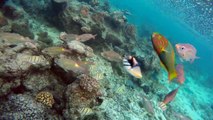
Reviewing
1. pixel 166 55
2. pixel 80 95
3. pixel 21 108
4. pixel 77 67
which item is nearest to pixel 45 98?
pixel 21 108

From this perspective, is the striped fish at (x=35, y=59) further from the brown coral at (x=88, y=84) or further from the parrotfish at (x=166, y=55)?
the parrotfish at (x=166, y=55)

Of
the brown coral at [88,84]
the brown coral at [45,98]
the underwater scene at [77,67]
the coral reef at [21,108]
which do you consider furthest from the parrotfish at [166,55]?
the brown coral at [45,98]

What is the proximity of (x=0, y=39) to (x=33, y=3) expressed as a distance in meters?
6.77

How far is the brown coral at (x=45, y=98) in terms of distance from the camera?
485cm

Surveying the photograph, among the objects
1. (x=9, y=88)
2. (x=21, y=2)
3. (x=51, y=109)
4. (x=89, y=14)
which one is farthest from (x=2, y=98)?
(x=21, y=2)

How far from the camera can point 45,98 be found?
16.0 ft

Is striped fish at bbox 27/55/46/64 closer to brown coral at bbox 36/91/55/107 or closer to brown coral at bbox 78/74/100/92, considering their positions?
brown coral at bbox 36/91/55/107

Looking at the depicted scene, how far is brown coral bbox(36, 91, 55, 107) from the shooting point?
15.9 ft

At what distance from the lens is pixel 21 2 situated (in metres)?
11.7

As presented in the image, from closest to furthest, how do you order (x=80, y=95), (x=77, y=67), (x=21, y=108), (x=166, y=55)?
1. (x=166, y=55)
2. (x=21, y=108)
3. (x=80, y=95)
4. (x=77, y=67)

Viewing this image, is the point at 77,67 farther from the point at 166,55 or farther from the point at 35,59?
the point at 166,55

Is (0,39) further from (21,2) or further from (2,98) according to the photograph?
(21,2)

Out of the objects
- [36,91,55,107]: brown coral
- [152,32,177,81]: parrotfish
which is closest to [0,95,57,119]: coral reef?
[36,91,55,107]: brown coral

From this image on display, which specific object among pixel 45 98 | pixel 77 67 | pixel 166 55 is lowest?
pixel 45 98
